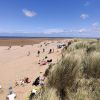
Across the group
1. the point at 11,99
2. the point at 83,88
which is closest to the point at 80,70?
the point at 83,88

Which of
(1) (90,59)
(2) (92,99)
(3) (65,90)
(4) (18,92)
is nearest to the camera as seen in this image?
(2) (92,99)

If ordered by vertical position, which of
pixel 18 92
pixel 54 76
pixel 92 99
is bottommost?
pixel 18 92

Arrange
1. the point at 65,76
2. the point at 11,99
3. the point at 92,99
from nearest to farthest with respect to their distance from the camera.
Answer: the point at 92,99
the point at 65,76
the point at 11,99

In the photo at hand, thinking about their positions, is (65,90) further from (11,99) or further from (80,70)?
(11,99)

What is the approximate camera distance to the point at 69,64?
5332mm

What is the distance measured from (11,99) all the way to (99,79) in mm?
3098

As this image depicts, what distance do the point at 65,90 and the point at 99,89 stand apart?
86 centimetres

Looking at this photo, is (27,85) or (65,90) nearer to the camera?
(65,90)

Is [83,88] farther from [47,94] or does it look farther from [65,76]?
[47,94]

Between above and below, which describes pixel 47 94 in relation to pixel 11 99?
above

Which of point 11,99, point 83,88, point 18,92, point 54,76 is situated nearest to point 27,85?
point 18,92

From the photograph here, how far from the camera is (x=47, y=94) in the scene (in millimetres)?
4520

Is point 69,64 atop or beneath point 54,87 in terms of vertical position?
atop

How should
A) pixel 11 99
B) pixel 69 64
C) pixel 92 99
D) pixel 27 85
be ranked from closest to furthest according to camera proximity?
pixel 92 99 < pixel 69 64 < pixel 11 99 < pixel 27 85
